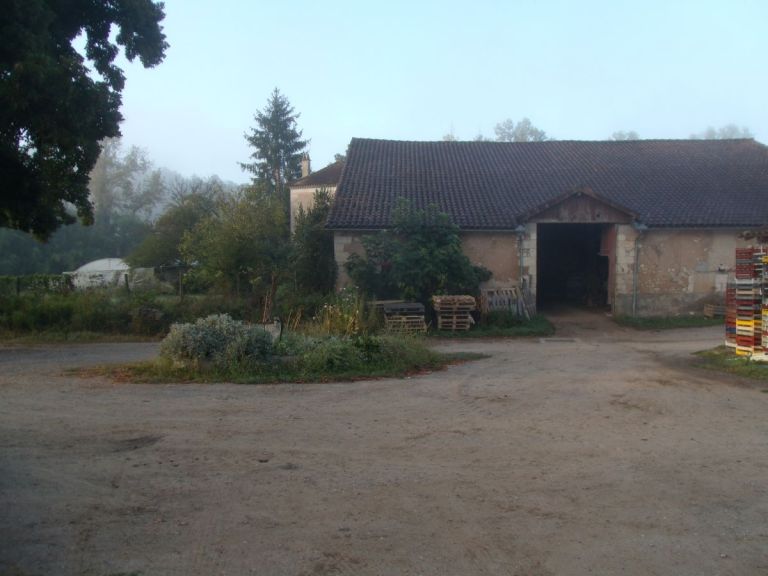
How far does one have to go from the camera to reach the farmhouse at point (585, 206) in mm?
23719

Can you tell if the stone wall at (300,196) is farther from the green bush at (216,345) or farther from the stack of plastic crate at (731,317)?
the stack of plastic crate at (731,317)

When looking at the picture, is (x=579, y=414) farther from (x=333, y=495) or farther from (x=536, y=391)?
(x=333, y=495)

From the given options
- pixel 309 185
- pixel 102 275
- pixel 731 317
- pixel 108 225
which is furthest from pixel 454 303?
pixel 108 225

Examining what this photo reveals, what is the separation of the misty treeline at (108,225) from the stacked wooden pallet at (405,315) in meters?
22.6

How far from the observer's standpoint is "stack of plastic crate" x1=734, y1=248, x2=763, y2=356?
13.8 metres

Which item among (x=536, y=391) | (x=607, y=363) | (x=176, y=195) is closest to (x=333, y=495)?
(x=536, y=391)

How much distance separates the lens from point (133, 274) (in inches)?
1292

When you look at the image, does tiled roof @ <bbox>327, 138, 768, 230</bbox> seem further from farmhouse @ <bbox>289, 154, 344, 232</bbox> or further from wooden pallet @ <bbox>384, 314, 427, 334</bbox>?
farmhouse @ <bbox>289, 154, 344, 232</bbox>

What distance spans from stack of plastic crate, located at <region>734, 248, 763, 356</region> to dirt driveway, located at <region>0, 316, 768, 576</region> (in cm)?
260

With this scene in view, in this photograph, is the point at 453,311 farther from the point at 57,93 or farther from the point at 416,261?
the point at 57,93

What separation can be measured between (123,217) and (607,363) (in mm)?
52463

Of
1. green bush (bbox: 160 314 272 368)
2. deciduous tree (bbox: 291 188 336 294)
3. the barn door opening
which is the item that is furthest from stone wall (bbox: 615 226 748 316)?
green bush (bbox: 160 314 272 368)

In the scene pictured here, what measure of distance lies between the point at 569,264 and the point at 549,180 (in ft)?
15.4

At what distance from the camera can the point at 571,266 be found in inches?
1192
